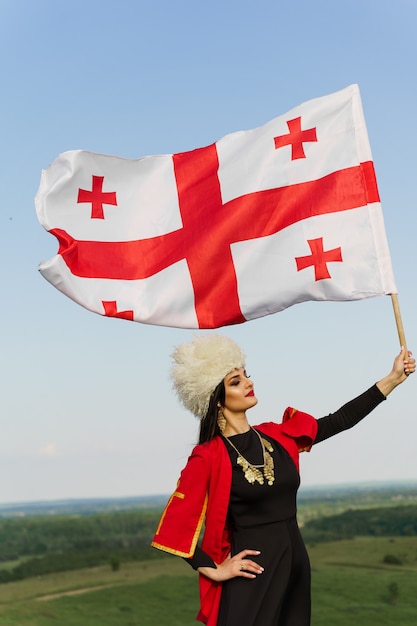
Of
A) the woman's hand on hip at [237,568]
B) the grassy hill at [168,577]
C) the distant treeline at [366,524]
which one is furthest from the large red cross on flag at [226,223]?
the distant treeline at [366,524]

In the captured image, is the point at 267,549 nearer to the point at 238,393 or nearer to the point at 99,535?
the point at 238,393

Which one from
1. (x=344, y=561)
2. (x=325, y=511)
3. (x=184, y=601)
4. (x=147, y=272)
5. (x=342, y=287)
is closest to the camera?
(x=342, y=287)

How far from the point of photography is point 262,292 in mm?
4090

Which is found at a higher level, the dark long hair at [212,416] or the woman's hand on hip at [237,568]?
the dark long hair at [212,416]

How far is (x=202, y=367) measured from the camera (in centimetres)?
365

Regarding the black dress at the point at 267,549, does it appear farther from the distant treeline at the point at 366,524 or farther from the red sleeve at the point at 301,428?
the distant treeline at the point at 366,524

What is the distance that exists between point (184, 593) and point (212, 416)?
12.3 meters

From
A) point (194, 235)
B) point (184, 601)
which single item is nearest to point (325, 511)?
point (184, 601)

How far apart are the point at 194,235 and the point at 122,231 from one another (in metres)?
0.36

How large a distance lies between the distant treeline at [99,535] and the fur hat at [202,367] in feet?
50.2

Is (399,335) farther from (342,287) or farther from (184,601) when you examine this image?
(184,601)

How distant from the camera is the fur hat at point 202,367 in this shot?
143 inches

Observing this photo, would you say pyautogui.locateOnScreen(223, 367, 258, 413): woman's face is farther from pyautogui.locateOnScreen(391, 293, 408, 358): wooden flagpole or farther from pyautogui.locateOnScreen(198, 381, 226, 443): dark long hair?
pyautogui.locateOnScreen(391, 293, 408, 358): wooden flagpole

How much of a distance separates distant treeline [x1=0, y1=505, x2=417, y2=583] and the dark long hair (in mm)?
15266
